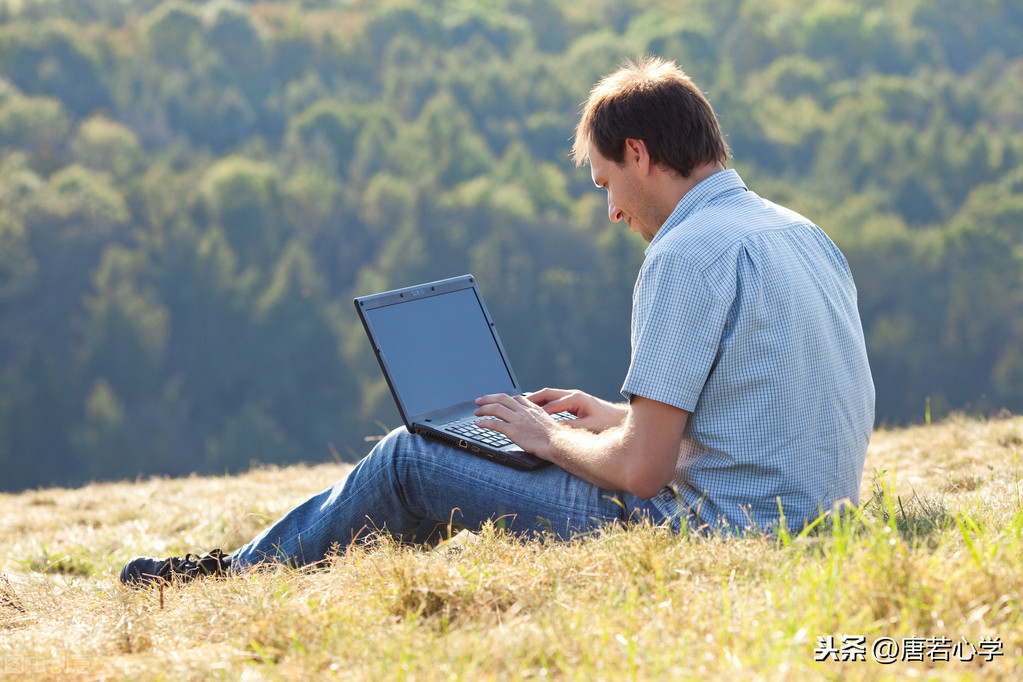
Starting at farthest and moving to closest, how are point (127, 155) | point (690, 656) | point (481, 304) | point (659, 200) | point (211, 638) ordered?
point (127, 155) → point (481, 304) → point (659, 200) → point (211, 638) → point (690, 656)

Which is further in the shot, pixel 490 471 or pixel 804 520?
pixel 490 471

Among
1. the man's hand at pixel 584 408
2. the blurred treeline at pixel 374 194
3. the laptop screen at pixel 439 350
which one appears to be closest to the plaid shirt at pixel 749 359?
the man's hand at pixel 584 408

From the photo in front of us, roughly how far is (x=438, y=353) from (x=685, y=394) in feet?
2.93

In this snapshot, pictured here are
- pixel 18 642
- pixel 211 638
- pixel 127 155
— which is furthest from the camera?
pixel 127 155

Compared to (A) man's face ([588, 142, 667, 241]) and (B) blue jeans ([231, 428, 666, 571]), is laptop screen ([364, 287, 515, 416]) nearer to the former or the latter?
(B) blue jeans ([231, 428, 666, 571])

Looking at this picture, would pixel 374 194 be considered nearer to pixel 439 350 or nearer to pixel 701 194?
pixel 439 350

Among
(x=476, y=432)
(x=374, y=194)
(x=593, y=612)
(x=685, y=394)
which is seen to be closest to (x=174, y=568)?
(x=476, y=432)

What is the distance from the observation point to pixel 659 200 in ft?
6.71

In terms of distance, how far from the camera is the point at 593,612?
1580 mm

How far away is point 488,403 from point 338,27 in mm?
65824

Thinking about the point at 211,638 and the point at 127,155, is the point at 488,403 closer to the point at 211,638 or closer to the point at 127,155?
the point at 211,638

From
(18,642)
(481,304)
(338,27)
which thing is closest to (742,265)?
(481,304)

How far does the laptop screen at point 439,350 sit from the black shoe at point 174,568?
590 millimetres

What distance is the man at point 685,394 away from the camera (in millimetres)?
1782
